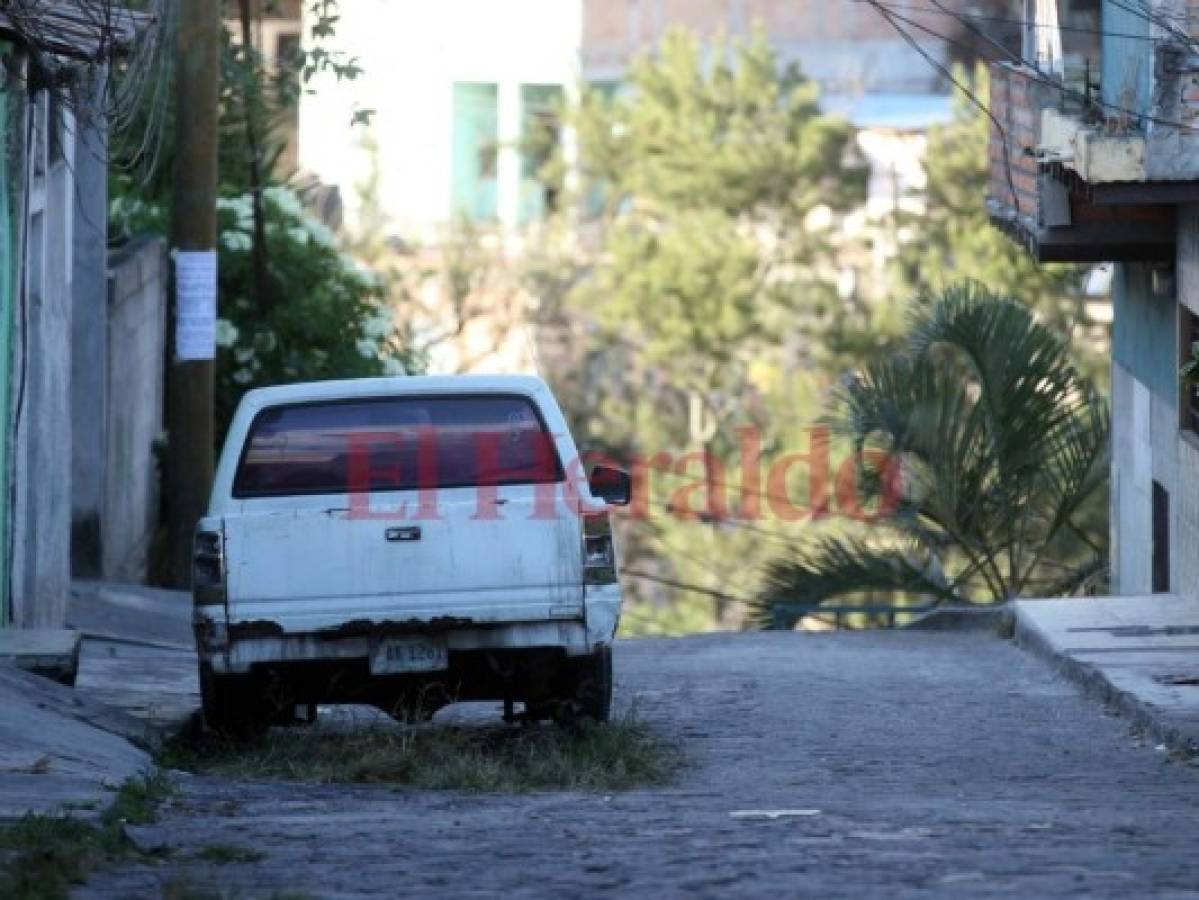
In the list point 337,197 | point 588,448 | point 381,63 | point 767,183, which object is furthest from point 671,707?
point 381,63

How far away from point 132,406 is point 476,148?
1175 inches

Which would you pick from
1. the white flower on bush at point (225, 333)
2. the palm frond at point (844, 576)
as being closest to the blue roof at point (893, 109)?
the palm frond at point (844, 576)

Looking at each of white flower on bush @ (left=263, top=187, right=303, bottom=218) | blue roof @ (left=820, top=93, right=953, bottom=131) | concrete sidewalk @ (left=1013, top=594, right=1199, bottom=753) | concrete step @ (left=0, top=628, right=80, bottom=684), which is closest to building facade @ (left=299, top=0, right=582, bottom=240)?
blue roof @ (left=820, top=93, right=953, bottom=131)

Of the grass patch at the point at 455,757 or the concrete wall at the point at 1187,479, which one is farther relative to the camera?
the concrete wall at the point at 1187,479

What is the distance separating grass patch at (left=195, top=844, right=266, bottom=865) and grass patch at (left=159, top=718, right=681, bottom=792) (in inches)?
100

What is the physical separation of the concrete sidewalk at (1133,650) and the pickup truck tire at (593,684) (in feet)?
9.21

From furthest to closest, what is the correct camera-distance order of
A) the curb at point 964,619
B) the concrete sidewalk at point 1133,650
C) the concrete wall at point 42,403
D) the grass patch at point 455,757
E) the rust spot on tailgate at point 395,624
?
the curb at point 964,619
the concrete wall at point 42,403
the concrete sidewalk at point 1133,650
the rust spot on tailgate at point 395,624
the grass patch at point 455,757

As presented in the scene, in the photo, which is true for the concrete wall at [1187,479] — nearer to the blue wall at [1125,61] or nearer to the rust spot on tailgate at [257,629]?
the blue wall at [1125,61]

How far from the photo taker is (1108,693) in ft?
46.5

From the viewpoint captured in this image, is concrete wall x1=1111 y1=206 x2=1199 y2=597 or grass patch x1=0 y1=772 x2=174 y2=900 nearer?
grass patch x1=0 y1=772 x2=174 y2=900

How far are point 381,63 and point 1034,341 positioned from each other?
1157 inches

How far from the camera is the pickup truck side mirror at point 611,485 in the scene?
12.0 meters

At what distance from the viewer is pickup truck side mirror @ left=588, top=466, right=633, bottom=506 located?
471 inches

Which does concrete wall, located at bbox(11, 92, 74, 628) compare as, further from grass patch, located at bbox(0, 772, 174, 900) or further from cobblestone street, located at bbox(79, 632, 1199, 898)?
grass patch, located at bbox(0, 772, 174, 900)
